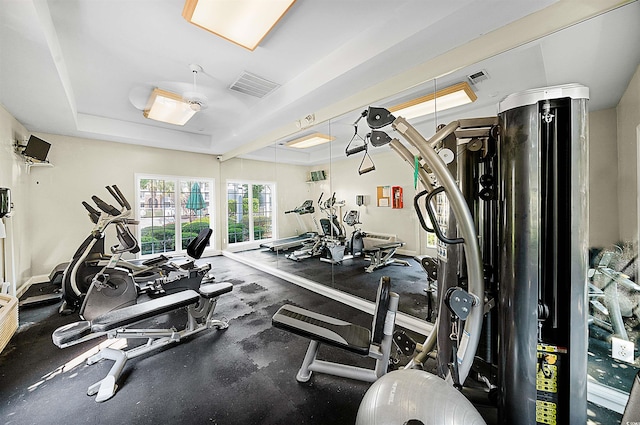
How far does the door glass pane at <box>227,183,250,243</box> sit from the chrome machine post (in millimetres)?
5429

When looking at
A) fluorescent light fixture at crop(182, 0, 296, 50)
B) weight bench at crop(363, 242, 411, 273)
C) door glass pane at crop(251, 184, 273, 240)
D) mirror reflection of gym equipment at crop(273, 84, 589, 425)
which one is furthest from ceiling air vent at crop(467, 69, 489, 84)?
door glass pane at crop(251, 184, 273, 240)

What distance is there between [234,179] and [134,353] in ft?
15.1

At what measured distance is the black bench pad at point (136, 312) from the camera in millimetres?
1732

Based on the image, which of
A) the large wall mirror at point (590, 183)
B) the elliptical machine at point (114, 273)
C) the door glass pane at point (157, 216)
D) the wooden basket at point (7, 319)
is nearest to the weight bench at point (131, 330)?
the elliptical machine at point (114, 273)

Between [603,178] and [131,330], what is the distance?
12.3ft

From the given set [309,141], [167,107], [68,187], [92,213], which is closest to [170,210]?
[68,187]

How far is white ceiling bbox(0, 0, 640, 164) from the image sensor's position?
1604mm

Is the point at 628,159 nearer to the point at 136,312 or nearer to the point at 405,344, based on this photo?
the point at 405,344

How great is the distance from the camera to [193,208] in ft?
19.6

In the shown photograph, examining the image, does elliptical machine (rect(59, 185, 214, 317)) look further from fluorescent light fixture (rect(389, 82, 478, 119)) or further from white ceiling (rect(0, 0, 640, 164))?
fluorescent light fixture (rect(389, 82, 478, 119))

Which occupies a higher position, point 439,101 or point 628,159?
point 439,101

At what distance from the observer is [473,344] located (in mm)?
1153

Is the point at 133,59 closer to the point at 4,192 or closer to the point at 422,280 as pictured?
the point at 4,192

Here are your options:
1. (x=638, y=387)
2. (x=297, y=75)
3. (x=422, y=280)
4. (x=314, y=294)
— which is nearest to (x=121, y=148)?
(x=297, y=75)
